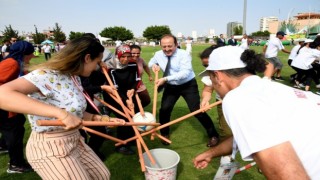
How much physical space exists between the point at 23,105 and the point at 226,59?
151 cm

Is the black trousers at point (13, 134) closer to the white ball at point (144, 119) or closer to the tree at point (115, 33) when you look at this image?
the white ball at point (144, 119)

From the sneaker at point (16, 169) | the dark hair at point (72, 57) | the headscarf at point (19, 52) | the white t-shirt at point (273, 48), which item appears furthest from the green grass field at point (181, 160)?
the white t-shirt at point (273, 48)

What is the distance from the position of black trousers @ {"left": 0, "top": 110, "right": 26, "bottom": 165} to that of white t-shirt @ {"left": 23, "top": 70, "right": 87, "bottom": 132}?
1.99m

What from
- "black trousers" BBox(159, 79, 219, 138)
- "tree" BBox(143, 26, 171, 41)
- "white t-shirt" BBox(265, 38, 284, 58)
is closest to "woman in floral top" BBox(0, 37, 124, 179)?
"black trousers" BBox(159, 79, 219, 138)

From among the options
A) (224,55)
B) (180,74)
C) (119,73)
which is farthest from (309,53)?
(224,55)

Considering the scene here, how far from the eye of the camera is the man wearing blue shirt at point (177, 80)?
4.73 metres

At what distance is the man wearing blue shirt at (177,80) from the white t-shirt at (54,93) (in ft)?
7.75

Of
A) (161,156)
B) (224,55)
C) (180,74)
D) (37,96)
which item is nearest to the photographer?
(224,55)

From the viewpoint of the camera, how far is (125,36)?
351 feet

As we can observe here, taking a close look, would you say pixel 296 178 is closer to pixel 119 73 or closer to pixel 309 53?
pixel 119 73

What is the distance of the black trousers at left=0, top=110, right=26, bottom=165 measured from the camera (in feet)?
12.7

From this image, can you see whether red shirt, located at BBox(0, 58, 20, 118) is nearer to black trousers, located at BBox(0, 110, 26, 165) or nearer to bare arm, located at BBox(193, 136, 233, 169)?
black trousers, located at BBox(0, 110, 26, 165)

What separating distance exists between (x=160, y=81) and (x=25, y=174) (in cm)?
268

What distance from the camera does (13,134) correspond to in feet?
12.8
